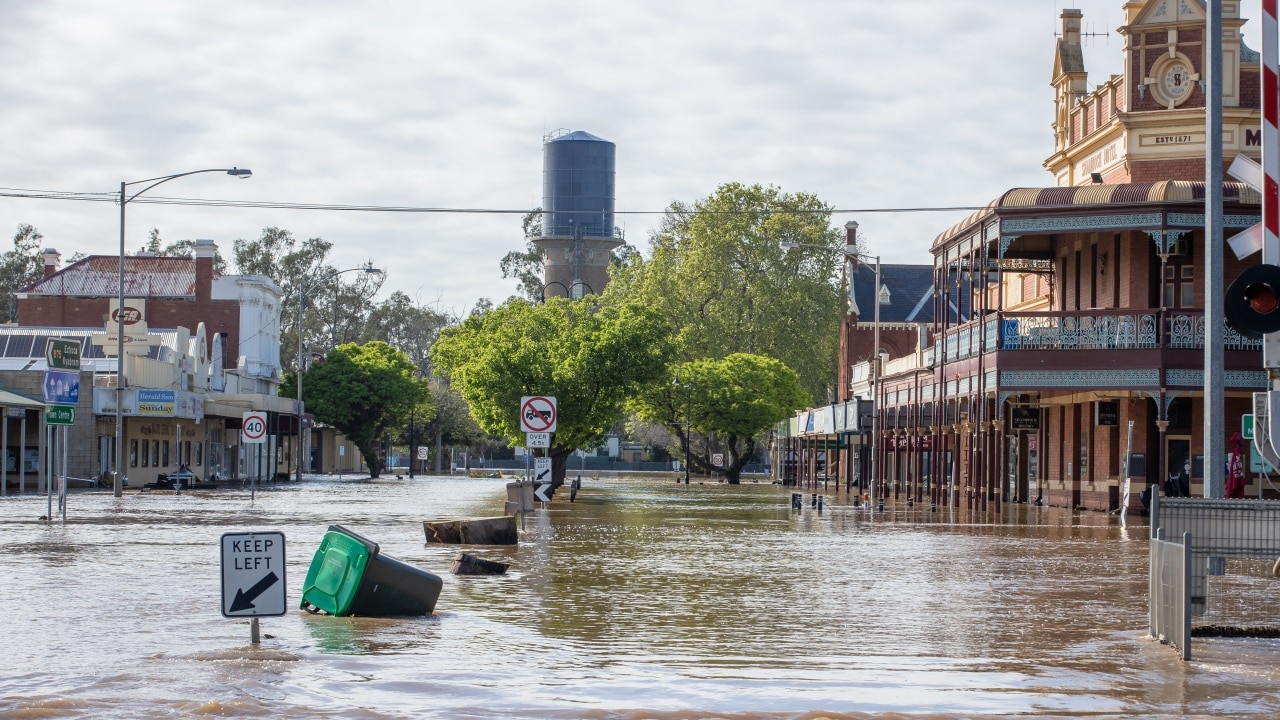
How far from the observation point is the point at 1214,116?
1589 centimetres

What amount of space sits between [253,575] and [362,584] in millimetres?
2704

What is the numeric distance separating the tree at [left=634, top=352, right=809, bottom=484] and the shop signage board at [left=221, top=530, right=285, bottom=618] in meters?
67.8

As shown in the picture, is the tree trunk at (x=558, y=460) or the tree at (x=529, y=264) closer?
the tree trunk at (x=558, y=460)

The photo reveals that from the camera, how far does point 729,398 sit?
8238 centimetres

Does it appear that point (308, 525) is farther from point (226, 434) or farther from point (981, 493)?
point (226, 434)

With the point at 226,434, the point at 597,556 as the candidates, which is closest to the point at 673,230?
the point at 226,434

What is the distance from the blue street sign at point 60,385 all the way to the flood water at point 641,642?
15.2 metres

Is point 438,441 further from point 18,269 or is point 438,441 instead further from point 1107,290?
point 1107,290

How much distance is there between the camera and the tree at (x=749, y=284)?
9156 cm

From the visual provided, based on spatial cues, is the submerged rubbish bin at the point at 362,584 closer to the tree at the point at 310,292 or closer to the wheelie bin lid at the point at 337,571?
the wheelie bin lid at the point at 337,571

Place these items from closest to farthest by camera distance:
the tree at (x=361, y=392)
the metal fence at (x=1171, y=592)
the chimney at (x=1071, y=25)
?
the metal fence at (x=1171, y=592), the chimney at (x=1071, y=25), the tree at (x=361, y=392)

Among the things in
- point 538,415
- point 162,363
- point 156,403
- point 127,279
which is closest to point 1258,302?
point 538,415

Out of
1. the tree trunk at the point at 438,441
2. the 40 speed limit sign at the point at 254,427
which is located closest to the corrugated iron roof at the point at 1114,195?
the 40 speed limit sign at the point at 254,427

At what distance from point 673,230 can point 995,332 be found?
201 ft
